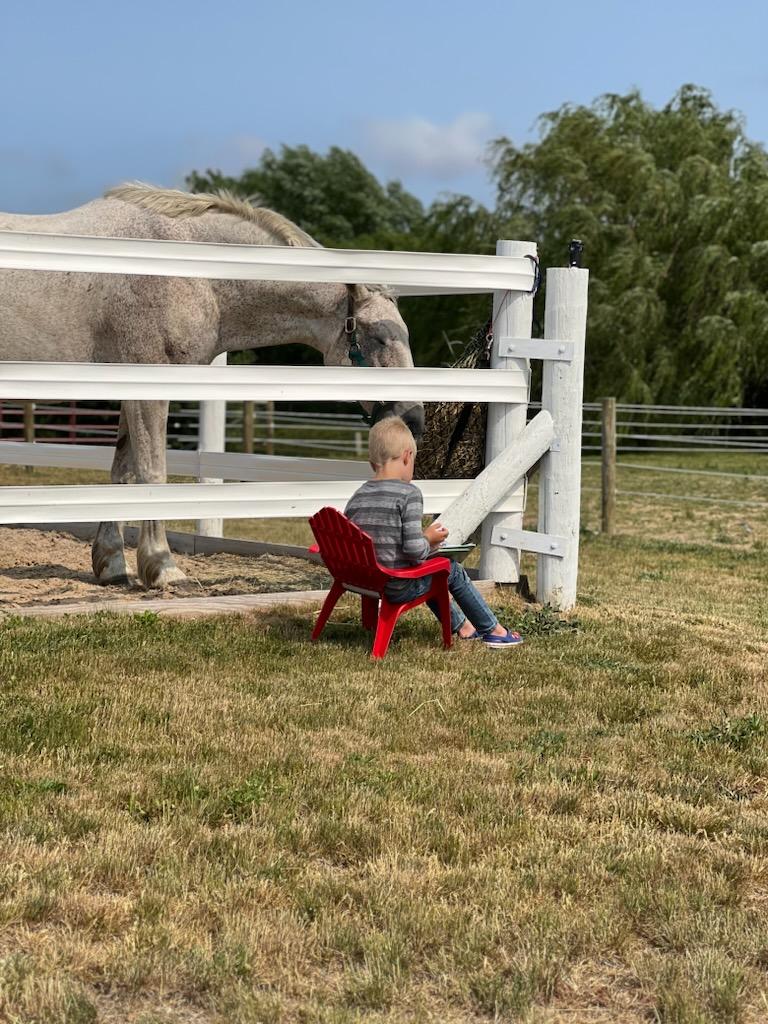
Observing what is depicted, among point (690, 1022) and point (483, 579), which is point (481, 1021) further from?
point (483, 579)

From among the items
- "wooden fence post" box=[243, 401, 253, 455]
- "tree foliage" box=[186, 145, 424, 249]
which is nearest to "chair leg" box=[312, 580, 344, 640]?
"wooden fence post" box=[243, 401, 253, 455]

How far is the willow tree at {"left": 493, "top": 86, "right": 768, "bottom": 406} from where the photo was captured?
31.5 meters

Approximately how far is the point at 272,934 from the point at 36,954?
1.73 feet

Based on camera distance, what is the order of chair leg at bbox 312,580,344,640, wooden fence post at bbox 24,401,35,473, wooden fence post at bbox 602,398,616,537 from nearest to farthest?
chair leg at bbox 312,580,344,640
wooden fence post at bbox 602,398,616,537
wooden fence post at bbox 24,401,35,473

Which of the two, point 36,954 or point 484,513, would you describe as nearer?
point 36,954

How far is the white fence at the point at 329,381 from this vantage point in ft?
21.6

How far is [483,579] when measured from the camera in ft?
25.5

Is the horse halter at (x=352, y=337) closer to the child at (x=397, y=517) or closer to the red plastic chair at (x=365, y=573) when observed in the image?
the child at (x=397, y=517)

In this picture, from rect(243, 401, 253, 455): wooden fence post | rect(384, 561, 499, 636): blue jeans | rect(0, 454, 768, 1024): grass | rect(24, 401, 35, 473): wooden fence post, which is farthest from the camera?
rect(24, 401, 35, 473): wooden fence post

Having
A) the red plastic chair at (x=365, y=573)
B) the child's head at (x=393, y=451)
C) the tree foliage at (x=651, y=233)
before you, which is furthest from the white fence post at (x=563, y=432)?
the tree foliage at (x=651, y=233)

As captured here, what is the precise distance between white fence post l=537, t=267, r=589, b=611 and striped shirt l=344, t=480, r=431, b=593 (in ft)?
4.98

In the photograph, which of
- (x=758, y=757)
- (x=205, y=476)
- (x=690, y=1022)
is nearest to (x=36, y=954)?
(x=690, y=1022)

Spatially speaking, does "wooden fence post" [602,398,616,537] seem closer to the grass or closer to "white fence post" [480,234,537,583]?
"white fence post" [480,234,537,583]

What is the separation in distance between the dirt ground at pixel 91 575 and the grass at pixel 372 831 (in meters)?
1.36
